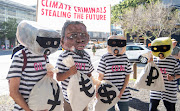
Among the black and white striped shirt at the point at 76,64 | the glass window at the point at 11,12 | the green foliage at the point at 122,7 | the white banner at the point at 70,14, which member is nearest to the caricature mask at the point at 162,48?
the white banner at the point at 70,14

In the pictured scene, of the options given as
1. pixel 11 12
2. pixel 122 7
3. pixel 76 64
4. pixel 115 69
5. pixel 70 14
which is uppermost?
pixel 11 12

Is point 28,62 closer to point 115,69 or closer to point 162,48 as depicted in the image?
point 115,69

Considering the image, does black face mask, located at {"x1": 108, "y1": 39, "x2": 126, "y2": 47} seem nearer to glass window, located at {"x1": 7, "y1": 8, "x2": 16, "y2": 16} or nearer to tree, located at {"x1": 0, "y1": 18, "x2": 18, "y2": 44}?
tree, located at {"x1": 0, "y1": 18, "x2": 18, "y2": 44}

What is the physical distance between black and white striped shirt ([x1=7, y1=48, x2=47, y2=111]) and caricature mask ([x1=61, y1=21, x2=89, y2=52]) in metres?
0.47

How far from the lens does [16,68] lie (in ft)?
5.27

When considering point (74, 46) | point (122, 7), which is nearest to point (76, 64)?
point (74, 46)

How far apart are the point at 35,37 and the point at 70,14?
150 cm

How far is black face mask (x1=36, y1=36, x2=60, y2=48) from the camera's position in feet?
5.69

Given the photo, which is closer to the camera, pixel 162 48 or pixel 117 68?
pixel 117 68

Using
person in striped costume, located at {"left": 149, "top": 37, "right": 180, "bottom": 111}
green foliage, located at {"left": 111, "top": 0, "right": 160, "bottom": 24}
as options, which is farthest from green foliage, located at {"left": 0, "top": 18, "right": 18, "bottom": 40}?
person in striped costume, located at {"left": 149, "top": 37, "right": 180, "bottom": 111}

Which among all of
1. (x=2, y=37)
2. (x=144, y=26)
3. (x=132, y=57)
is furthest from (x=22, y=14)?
(x=132, y=57)

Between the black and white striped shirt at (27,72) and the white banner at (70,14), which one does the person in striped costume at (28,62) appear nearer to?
the black and white striped shirt at (27,72)

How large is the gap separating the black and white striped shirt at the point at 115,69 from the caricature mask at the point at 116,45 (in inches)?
2.9

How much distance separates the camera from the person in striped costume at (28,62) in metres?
1.62
